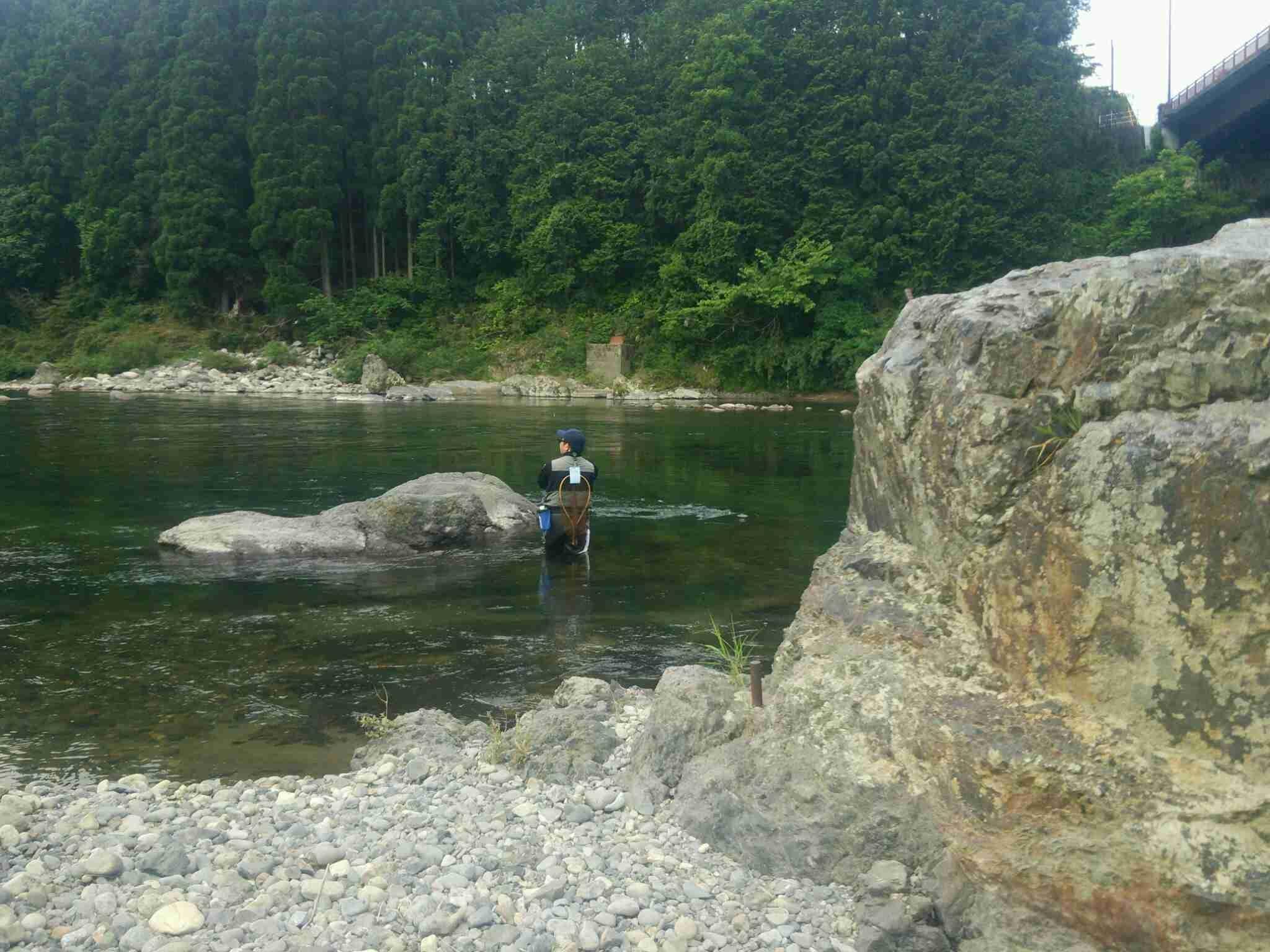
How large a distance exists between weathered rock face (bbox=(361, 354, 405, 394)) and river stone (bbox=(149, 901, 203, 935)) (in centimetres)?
4150

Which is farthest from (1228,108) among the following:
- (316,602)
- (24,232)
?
(24,232)

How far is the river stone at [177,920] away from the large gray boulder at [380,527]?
8.57 m

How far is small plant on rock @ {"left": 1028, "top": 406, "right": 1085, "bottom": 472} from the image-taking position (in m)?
4.16

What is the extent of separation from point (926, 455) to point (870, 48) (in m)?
45.1

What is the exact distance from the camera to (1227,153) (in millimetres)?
45094

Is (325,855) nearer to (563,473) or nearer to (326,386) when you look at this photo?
(563,473)

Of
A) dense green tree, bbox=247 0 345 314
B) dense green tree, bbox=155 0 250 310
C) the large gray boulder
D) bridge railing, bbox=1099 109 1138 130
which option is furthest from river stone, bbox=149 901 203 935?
dense green tree, bbox=155 0 250 310

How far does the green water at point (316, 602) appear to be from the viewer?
7086 mm

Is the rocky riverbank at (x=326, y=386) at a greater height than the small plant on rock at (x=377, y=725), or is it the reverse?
the rocky riverbank at (x=326, y=386)

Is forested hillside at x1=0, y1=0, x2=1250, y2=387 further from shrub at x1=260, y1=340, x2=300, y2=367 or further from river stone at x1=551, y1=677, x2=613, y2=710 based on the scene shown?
river stone at x1=551, y1=677, x2=613, y2=710

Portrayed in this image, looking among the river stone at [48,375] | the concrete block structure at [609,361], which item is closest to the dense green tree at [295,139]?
the river stone at [48,375]

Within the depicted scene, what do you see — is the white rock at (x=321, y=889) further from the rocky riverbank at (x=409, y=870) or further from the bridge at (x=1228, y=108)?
the bridge at (x=1228, y=108)

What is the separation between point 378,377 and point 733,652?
3911 cm

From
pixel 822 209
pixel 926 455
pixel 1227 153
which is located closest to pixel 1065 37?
pixel 1227 153
